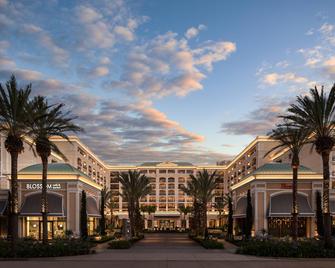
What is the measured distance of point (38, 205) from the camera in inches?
2499

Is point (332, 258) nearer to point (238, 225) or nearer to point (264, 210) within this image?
point (264, 210)

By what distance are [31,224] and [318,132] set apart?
4107 centimetres

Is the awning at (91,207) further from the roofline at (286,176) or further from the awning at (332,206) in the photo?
the awning at (332,206)

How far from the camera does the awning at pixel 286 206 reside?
2499 inches

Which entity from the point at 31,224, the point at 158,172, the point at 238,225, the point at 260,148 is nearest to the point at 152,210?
the point at 158,172

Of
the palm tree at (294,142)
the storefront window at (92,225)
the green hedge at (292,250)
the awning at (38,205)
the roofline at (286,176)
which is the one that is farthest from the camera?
the storefront window at (92,225)

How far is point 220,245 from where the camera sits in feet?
157

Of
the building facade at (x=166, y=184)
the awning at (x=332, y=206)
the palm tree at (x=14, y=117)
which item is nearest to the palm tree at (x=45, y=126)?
the palm tree at (x=14, y=117)

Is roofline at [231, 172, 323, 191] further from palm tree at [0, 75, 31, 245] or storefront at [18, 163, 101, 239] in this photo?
palm tree at [0, 75, 31, 245]

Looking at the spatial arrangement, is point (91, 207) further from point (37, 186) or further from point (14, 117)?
point (14, 117)

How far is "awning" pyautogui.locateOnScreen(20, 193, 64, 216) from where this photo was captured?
63.1 m

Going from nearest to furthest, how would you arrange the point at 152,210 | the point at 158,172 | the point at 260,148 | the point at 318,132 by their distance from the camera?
the point at 318,132
the point at 260,148
the point at 152,210
the point at 158,172

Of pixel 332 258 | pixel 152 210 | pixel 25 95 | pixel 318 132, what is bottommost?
pixel 152 210

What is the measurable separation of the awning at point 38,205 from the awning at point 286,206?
27.4 m
